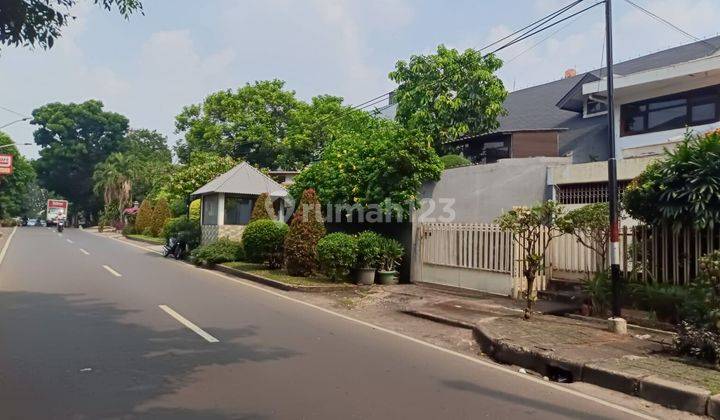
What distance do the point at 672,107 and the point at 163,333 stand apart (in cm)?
1712

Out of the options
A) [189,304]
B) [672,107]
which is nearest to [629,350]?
[189,304]

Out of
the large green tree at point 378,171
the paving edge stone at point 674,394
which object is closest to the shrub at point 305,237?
the large green tree at point 378,171

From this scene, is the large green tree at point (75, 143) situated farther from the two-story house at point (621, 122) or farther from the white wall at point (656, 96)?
the white wall at point (656, 96)

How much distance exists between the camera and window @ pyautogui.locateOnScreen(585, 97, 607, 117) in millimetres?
23266

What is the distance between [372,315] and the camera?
35.3 ft

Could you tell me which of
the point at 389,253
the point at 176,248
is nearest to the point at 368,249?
the point at 389,253

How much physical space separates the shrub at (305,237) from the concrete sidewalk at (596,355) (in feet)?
18.8

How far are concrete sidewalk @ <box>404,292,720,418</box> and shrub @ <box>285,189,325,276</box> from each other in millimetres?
5721

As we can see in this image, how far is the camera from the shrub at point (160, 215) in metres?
42.4

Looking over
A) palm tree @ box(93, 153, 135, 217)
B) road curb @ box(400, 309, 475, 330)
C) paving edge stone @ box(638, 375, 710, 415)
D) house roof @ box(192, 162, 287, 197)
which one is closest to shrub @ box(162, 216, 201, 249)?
house roof @ box(192, 162, 287, 197)

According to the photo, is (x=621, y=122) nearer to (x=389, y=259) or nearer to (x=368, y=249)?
(x=389, y=259)

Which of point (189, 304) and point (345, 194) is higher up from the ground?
point (345, 194)

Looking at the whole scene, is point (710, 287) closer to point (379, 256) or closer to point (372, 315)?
point (372, 315)

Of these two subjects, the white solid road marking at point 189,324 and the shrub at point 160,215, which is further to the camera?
the shrub at point 160,215
